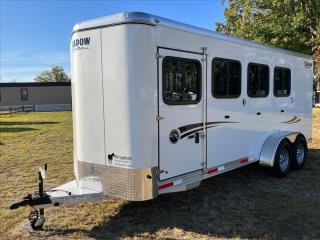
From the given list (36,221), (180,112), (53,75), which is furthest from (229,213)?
(53,75)

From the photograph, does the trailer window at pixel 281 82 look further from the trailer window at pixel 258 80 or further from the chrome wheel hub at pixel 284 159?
the chrome wheel hub at pixel 284 159

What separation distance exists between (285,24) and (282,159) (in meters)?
12.7

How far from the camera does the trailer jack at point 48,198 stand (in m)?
4.89

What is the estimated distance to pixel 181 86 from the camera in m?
5.42

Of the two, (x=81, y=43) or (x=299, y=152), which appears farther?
(x=299, y=152)

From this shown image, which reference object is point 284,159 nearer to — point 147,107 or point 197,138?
point 197,138

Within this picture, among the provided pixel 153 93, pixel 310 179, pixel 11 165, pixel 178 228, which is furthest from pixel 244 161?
pixel 11 165

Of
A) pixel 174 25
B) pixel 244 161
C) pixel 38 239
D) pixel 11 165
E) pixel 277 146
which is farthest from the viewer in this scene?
pixel 11 165

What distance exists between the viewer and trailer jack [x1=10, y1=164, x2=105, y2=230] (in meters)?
4.89

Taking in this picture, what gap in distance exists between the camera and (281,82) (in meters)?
8.20

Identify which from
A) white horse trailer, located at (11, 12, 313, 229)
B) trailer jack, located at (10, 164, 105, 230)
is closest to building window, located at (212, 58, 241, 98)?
white horse trailer, located at (11, 12, 313, 229)

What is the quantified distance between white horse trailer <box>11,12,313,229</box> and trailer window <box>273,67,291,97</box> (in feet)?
5.07

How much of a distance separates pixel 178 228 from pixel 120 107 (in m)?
1.80

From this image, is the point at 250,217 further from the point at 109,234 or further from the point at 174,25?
the point at 174,25
